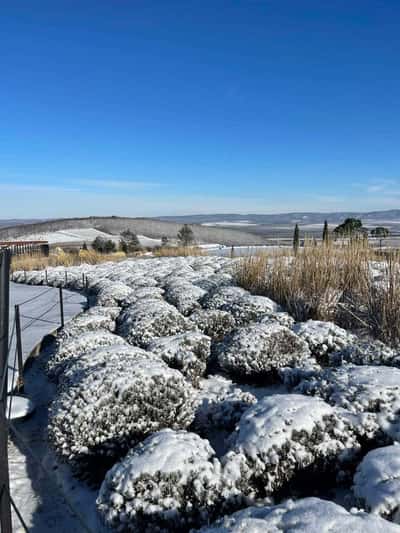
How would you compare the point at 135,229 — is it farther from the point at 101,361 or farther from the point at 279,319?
the point at 101,361

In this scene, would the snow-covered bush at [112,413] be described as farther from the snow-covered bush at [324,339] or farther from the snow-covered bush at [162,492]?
the snow-covered bush at [324,339]

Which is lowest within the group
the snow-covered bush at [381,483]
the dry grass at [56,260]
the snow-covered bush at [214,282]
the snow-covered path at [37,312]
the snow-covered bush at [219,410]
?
the snow-covered path at [37,312]

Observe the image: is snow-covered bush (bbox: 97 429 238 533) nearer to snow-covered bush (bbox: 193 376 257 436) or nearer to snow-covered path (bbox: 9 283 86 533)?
snow-covered path (bbox: 9 283 86 533)

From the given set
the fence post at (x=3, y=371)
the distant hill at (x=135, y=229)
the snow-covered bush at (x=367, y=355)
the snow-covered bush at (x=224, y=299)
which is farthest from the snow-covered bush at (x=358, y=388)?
the distant hill at (x=135, y=229)

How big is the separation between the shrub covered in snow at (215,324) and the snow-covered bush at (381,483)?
355cm

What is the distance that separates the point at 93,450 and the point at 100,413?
0.27 metres

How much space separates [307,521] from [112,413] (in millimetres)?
1890

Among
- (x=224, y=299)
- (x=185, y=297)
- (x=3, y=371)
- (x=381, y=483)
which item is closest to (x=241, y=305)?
(x=224, y=299)

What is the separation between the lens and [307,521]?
162cm

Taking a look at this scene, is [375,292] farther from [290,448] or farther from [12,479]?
[12,479]

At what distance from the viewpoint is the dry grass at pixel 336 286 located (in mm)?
5344

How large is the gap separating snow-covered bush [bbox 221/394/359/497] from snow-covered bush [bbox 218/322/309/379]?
1.58 m

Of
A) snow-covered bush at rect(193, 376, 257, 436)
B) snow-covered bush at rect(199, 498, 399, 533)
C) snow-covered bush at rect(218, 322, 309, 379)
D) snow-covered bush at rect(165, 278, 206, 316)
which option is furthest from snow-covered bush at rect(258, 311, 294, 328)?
snow-covered bush at rect(199, 498, 399, 533)

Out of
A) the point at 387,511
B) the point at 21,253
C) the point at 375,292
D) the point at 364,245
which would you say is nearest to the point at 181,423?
the point at 387,511
